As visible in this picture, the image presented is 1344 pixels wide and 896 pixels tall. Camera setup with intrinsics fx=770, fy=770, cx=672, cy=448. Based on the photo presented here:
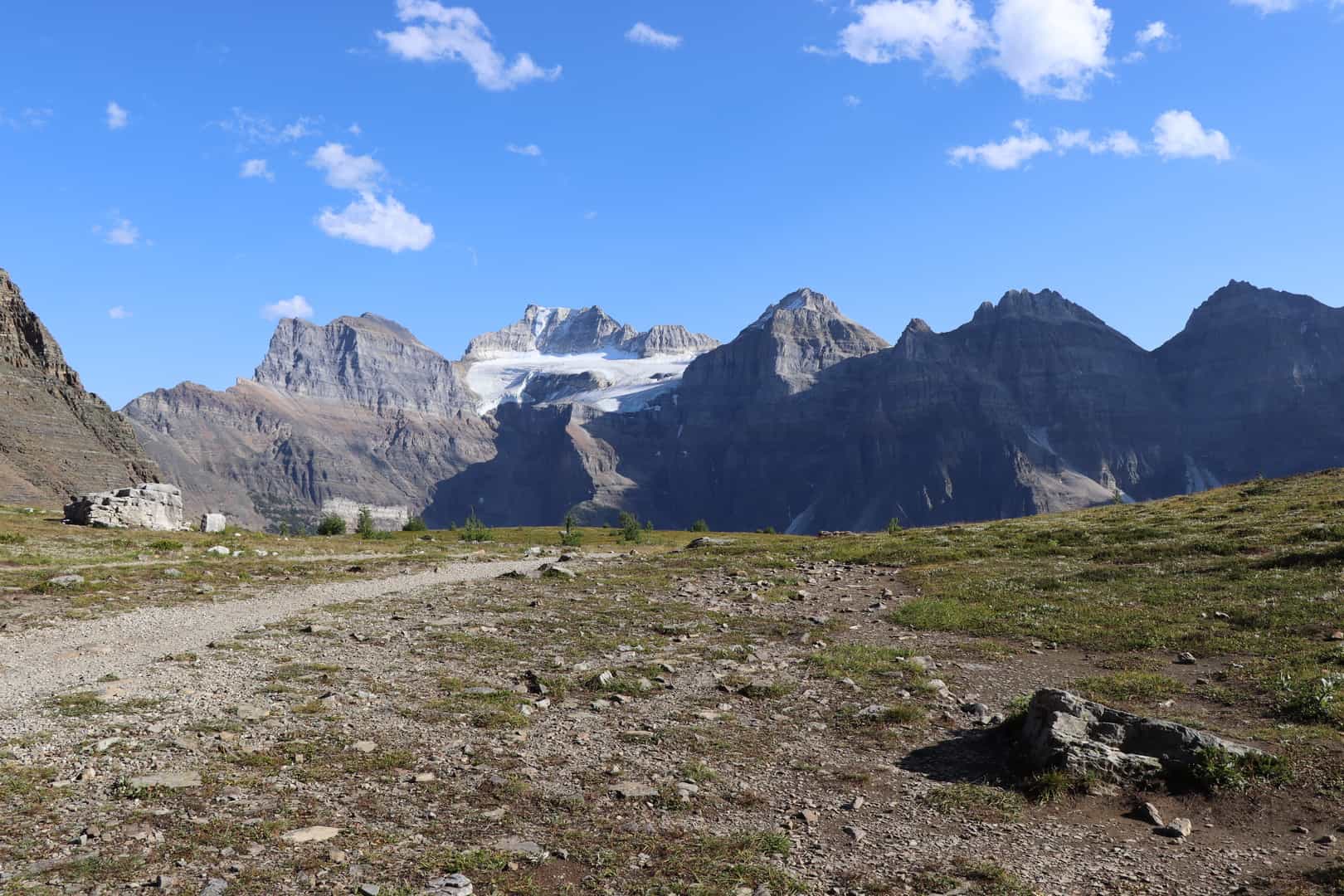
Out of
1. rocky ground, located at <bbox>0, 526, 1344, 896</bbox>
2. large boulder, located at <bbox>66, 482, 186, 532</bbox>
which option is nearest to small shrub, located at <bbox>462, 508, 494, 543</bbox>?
large boulder, located at <bbox>66, 482, 186, 532</bbox>

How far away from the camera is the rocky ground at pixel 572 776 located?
9.04m

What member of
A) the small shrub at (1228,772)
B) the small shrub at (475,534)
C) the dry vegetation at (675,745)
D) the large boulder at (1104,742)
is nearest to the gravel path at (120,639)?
the dry vegetation at (675,745)

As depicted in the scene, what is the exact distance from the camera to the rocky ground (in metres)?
9.04

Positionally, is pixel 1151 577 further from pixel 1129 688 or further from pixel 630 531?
pixel 630 531

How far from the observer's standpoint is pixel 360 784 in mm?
11195

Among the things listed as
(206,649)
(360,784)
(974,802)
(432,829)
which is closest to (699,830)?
(432,829)

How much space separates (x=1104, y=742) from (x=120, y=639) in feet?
75.1

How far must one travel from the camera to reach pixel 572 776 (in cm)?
1192

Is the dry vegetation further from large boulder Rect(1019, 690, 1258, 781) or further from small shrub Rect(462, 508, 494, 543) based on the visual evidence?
small shrub Rect(462, 508, 494, 543)

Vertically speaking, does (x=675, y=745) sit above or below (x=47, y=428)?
below

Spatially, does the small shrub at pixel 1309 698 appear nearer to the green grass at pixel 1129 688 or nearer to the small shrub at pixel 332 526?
the green grass at pixel 1129 688

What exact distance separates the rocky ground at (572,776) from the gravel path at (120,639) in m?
0.14

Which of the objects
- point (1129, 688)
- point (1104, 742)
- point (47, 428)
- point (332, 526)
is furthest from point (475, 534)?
point (47, 428)

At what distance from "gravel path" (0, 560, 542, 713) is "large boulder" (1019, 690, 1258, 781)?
57.8 feet
